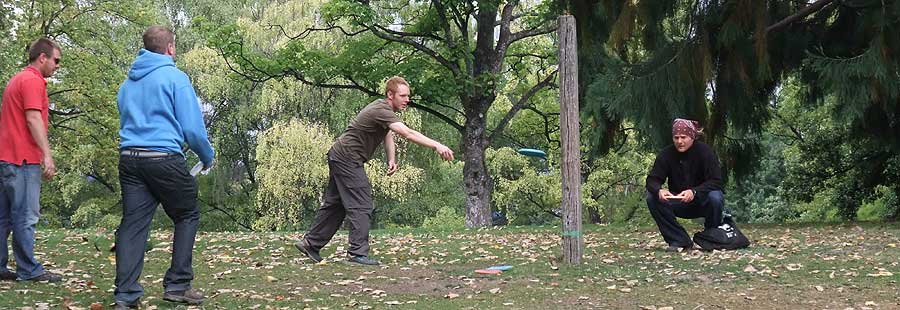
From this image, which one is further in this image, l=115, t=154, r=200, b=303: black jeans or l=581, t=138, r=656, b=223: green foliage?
l=581, t=138, r=656, b=223: green foliage

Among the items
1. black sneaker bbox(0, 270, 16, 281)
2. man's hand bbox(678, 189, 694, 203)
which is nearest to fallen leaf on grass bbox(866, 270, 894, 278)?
man's hand bbox(678, 189, 694, 203)

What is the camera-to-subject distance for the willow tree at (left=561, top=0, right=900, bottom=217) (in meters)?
10.0

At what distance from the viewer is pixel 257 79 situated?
20594mm

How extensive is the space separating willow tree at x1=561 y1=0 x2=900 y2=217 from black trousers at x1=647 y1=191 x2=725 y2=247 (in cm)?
259

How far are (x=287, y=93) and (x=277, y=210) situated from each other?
3.79 metres

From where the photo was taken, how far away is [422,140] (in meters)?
6.49

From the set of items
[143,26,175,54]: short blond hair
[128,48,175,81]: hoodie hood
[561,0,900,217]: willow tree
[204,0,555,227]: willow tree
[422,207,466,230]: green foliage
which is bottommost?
[422,207,466,230]: green foliage

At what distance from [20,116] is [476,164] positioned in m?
14.5

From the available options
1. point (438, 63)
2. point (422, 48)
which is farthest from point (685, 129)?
point (438, 63)

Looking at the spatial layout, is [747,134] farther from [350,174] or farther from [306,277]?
[306,277]

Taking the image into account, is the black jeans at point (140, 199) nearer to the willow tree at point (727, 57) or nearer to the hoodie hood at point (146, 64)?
the hoodie hood at point (146, 64)

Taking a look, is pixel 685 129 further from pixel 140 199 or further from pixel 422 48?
pixel 422 48

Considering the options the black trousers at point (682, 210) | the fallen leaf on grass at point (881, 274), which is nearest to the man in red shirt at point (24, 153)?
the black trousers at point (682, 210)

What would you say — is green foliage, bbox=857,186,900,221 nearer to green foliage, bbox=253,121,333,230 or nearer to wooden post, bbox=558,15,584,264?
wooden post, bbox=558,15,584,264
